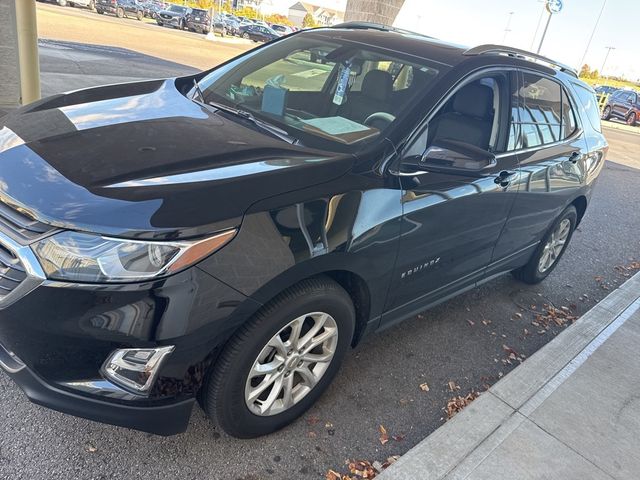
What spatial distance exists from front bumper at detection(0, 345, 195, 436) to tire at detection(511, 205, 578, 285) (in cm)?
344

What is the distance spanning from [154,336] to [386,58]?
2.13m

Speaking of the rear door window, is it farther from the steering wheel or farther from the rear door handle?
the steering wheel

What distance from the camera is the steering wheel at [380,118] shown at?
8.71 feet

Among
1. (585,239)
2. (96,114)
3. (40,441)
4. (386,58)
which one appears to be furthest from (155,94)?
(585,239)

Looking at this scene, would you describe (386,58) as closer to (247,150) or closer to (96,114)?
(247,150)

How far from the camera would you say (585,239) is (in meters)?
6.32

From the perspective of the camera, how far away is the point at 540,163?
357 cm

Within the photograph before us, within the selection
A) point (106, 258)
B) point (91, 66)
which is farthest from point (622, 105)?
point (106, 258)

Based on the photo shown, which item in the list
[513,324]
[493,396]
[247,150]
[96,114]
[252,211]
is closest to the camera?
[252,211]

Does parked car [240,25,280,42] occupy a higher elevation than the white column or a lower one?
lower

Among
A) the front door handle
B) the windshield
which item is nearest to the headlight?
the windshield

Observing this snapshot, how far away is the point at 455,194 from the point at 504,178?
1.84 ft

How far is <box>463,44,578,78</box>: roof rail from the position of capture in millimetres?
3082

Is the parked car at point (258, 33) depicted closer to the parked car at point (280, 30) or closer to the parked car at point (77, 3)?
the parked car at point (280, 30)
